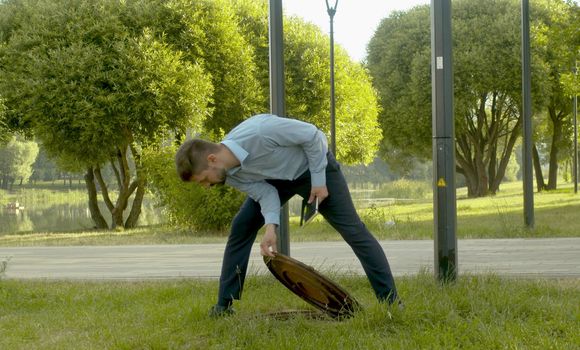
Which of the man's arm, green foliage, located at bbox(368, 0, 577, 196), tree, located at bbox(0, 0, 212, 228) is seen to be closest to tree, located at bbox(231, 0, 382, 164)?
tree, located at bbox(0, 0, 212, 228)

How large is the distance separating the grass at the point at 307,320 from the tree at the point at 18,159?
2422 inches

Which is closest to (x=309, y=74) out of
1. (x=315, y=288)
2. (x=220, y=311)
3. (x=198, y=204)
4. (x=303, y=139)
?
(x=198, y=204)

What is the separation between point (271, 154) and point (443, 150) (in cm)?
178

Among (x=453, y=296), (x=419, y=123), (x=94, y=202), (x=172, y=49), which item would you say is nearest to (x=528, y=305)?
(x=453, y=296)

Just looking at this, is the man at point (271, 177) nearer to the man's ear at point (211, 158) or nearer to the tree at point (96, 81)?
the man's ear at point (211, 158)

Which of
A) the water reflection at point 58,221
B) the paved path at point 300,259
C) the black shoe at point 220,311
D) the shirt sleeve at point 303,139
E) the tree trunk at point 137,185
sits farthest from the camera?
the water reflection at point 58,221

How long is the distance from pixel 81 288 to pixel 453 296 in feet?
12.4

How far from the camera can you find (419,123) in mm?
35281

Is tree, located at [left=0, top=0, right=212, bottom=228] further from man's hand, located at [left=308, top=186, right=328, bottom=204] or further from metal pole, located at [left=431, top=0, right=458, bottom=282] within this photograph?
man's hand, located at [left=308, top=186, right=328, bottom=204]

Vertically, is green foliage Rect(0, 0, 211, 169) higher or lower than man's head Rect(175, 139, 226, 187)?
higher

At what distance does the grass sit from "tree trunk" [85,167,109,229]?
68.7 ft

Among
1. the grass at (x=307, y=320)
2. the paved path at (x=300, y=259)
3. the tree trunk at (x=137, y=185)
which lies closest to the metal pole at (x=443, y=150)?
the grass at (x=307, y=320)

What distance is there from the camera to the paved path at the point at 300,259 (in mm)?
8383

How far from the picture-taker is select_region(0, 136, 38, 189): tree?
66.1 meters
